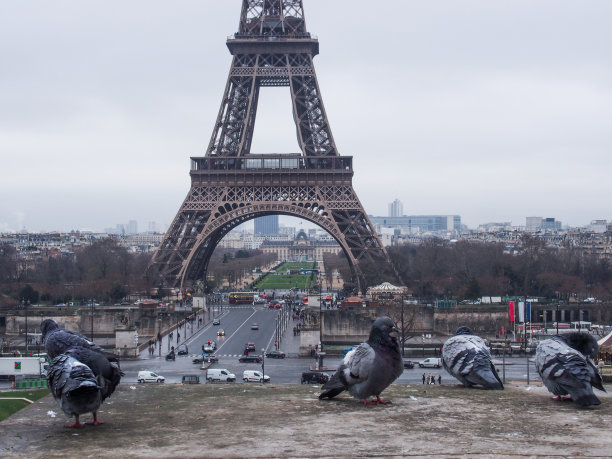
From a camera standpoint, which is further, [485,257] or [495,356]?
[485,257]

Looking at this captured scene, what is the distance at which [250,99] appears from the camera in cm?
6456

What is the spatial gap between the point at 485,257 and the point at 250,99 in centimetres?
3977

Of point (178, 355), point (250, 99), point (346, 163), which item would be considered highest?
point (250, 99)

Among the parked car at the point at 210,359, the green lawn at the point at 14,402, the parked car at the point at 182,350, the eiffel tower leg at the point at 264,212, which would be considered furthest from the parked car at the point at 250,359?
the eiffel tower leg at the point at 264,212

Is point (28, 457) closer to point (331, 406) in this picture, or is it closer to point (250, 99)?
point (331, 406)

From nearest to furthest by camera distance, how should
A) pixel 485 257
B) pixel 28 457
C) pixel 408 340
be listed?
pixel 28 457, pixel 408 340, pixel 485 257

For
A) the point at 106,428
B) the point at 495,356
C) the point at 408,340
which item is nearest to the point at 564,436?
the point at 106,428

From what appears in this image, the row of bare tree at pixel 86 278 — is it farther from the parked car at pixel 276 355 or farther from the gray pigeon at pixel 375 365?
the gray pigeon at pixel 375 365

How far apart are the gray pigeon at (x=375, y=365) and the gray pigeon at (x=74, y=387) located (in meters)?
3.83

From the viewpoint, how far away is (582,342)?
14.5m

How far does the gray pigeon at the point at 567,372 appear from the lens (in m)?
12.5

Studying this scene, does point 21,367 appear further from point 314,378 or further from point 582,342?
point 582,342

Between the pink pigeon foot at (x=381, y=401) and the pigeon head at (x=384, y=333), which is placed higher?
the pigeon head at (x=384, y=333)

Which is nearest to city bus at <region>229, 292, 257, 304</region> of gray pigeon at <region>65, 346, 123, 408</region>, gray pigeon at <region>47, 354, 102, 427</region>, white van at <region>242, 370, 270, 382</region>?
white van at <region>242, 370, 270, 382</region>
